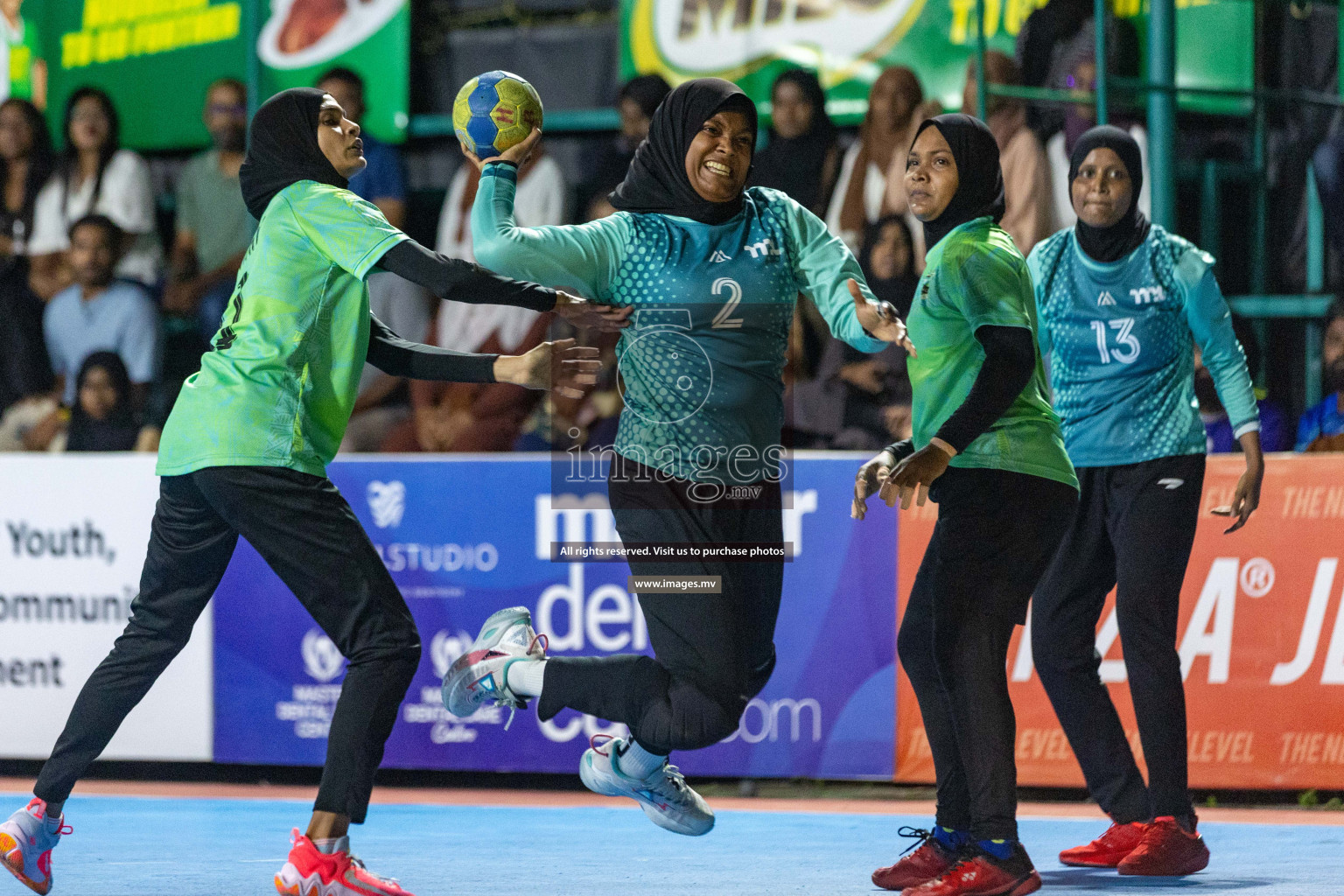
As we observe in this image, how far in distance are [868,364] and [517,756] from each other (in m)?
2.43

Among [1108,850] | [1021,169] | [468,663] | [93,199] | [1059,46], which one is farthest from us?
[93,199]

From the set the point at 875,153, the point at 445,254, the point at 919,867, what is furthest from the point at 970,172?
the point at 445,254

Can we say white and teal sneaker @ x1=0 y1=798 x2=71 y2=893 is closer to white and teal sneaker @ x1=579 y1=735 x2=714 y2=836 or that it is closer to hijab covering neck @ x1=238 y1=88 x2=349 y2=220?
white and teal sneaker @ x1=579 y1=735 x2=714 y2=836

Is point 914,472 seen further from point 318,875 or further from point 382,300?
point 382,300

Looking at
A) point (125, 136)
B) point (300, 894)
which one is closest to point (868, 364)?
point (300, 894)

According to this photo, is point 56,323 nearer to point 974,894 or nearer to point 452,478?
point 452,478

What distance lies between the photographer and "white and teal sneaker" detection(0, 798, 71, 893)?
4.45 m

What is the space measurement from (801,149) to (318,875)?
16.3ft

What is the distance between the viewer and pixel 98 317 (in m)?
8.64

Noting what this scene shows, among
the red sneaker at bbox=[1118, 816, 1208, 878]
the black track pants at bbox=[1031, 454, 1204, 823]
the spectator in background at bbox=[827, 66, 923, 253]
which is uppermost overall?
the spectator in background at bbox=[827, 66, 923, 253]

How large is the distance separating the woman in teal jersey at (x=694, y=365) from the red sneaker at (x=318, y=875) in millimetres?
672

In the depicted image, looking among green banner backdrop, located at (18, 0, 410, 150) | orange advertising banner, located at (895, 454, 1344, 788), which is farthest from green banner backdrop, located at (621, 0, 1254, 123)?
green banner backdrop, located at (18, 0, 410, 150)

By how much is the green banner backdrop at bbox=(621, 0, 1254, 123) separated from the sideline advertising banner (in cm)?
382

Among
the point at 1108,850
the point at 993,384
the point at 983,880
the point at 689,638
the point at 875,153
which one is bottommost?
the point at 1108,850
